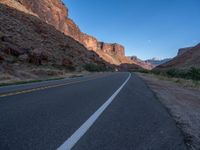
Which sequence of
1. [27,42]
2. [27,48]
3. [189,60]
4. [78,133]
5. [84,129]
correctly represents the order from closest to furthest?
[78,133], [84,129], [27,48], [27,42], [189,60]

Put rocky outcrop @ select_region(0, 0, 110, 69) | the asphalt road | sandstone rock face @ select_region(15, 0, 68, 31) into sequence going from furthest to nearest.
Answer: sandstone rock face @ select_region(15, 0, 68, 31) < rocky outcrop @ select_region(0, 0, 110, 69) < the asphalt road

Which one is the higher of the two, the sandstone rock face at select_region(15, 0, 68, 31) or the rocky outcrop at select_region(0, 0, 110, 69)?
the sandstone rock face at select_region(15, 0, 68, 31)

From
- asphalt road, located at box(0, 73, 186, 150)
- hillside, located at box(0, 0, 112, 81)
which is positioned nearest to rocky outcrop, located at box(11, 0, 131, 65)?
hillside, located at box(0, 0, 112, 81)

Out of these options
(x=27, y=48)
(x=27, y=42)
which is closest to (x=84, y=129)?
(x=27, y=48)

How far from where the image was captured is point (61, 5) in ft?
395

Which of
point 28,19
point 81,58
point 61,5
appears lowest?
point 81,58

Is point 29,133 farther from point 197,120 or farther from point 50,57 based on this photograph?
point 50,57

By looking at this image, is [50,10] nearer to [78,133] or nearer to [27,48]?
[27,48]

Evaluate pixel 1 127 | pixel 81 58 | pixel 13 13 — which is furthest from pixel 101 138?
pixel 81 58

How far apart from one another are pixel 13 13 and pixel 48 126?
207 feet

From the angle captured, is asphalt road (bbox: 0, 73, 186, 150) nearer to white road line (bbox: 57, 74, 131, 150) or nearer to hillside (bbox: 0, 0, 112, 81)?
white road line (bbox: 57, 74, 131, 150)

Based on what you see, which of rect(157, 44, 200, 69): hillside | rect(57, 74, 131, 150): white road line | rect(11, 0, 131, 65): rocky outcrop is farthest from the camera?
rect(157, 44, 200, 69): hillside

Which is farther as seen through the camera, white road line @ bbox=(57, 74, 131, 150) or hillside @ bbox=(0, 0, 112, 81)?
hillside @ bbox=(0, 0, 112, 81)

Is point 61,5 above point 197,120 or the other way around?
above
